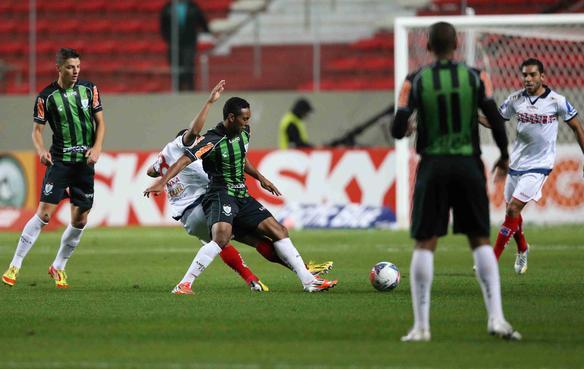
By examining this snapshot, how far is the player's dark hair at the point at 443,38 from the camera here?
7.38m

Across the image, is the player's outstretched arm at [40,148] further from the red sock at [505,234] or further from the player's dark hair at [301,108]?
the player's dark hair at [301,108]

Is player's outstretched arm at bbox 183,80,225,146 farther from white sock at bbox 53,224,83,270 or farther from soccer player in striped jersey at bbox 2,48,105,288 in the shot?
white sock at bbox 53,224,83,270

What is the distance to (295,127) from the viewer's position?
70.0ft

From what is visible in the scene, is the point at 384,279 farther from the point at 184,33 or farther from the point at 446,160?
the point at 184,33

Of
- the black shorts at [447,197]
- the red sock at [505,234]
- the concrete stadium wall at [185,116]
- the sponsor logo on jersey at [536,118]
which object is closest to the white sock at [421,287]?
the black shorts at [447,197]

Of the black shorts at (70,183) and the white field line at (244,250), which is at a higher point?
the black shorts at (70,183)

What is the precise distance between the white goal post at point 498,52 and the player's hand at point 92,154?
9.04m

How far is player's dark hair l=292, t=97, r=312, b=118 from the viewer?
21.3 metres

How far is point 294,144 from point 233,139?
11041mm

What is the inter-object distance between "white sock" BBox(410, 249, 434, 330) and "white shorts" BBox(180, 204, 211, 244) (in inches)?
150

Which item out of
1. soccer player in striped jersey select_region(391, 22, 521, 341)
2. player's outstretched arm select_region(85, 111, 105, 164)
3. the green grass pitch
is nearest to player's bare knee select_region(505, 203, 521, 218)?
the green grass pitch

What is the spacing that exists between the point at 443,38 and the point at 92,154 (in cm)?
470

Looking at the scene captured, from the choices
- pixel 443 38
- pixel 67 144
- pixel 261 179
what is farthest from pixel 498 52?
pixel 443 38

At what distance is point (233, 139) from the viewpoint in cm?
1046
